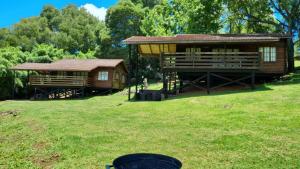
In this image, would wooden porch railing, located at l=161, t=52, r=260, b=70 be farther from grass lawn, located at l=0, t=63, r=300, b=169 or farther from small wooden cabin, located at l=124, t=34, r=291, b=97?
grass lawn, located at l=0, t=63, r=300, b=169

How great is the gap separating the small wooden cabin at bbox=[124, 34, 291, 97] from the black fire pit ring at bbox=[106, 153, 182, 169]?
67.6 feet

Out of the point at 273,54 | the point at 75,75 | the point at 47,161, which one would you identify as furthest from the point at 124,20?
the point at 47,161

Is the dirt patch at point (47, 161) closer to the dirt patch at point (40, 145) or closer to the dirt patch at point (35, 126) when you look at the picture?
the dirt patch at point (40, 145)

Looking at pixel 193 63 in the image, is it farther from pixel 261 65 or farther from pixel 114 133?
pixel 114 133

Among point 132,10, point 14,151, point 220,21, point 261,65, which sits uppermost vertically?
point 132,10

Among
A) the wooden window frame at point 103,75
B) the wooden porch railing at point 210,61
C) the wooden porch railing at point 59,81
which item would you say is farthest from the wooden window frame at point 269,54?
the wooden window frame at point 103,75

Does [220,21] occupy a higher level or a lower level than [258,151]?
higher

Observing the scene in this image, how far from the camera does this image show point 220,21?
41688 millimetres

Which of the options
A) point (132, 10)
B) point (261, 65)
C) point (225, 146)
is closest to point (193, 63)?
point (261, 65)

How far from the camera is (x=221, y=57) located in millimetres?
28719

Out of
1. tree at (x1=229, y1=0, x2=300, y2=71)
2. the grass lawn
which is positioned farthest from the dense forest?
the grass lawn

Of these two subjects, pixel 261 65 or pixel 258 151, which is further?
pixel 261 65

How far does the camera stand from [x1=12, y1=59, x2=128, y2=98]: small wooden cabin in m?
41.1

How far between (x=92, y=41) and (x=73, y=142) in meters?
63.9
